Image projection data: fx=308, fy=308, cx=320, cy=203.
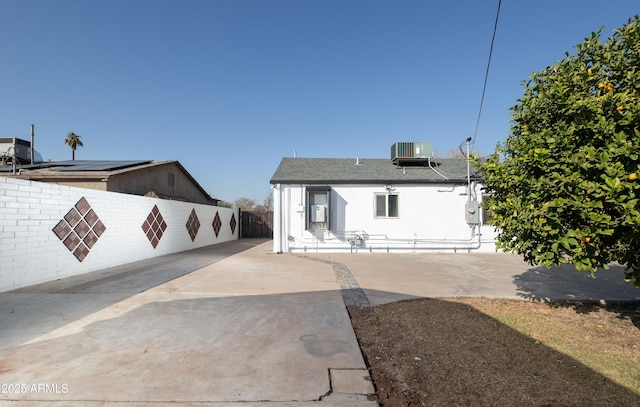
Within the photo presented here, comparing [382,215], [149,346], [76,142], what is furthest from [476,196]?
[76,142]

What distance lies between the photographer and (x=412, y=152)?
48.1 feet

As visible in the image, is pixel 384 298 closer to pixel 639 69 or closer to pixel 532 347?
pixel 532 347

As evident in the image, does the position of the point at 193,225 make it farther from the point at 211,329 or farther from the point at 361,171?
the point at 211,329

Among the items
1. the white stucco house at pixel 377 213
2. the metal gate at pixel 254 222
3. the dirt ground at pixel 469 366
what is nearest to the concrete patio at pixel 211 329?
the dirt ground at pixel 469 366

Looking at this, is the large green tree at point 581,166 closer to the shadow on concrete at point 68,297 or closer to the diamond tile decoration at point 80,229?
the shadow on concrete at point 68,297

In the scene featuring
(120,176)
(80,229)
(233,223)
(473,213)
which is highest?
(120,176)

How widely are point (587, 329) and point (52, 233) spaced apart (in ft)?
34.7

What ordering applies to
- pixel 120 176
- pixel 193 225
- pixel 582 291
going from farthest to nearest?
pixel 193 225
pixel 120 176
pixel 582 291

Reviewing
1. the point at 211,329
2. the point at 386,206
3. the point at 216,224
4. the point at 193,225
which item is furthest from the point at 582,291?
the point at 216,224

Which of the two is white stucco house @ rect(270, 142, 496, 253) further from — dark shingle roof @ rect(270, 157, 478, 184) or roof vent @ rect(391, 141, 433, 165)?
roof vent @ rect(391, 141, 433, 165)

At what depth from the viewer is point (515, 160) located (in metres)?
4.52

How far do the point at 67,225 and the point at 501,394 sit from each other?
369 inches

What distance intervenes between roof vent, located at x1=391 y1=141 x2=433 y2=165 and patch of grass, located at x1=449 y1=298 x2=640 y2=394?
9721mm

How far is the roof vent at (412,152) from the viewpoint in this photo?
14609mm
